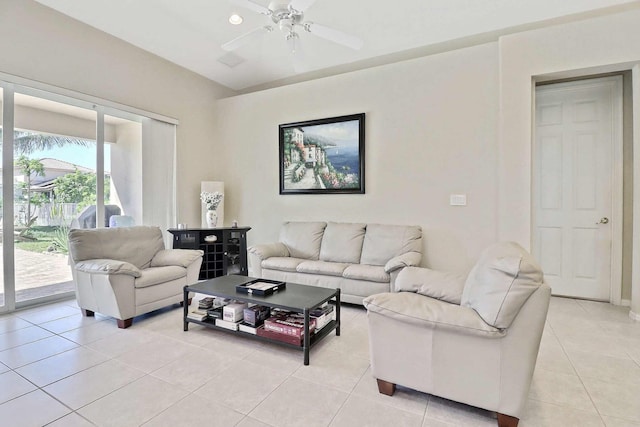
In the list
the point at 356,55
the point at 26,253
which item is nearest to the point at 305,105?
the point at 356,55

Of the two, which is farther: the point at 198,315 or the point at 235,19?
the point at 235,19

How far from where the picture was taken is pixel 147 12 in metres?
3.33

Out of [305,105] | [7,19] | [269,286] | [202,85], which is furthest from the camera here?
[202,85]

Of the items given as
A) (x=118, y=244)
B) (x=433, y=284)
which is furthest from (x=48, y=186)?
(x=433, y=284)

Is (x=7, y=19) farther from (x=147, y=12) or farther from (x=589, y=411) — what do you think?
(x=589, y=411)

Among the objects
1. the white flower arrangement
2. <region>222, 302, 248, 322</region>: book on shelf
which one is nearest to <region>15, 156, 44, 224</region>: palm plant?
the white flower arrangement

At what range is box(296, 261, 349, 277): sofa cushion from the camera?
3332mm

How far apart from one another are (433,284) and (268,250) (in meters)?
2.26

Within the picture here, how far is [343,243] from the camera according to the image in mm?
3793

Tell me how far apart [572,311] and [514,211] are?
122cm

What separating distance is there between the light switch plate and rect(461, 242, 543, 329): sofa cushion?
6.73 feet

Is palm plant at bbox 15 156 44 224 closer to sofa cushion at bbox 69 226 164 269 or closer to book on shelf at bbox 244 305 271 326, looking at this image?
sofa cushion at bbox 69 226 164 269

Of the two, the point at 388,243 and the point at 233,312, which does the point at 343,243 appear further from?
the point at 233,312

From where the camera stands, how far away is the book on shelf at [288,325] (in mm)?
2205
